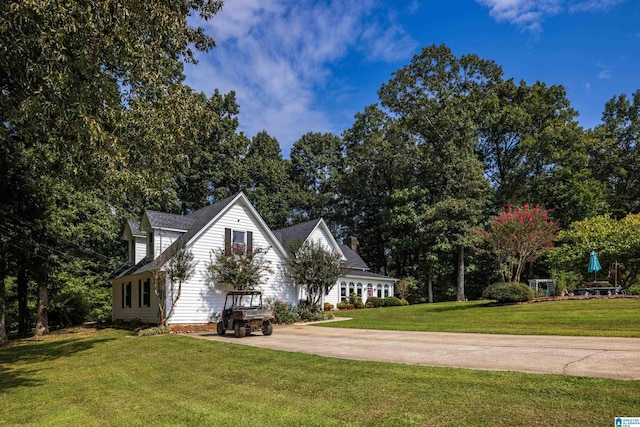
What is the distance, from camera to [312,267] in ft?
80.4

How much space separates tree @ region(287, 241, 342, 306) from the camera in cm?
2448

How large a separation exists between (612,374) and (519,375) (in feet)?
4.25

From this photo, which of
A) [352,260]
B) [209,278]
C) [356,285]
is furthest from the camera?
[352,260]

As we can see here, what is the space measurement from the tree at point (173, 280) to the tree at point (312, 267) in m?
6.20

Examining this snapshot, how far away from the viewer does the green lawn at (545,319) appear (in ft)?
41.8

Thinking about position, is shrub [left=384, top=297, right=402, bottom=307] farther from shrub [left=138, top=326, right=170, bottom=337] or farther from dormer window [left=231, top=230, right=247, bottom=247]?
shrub [left=138, top=326, right=170, bottom=337]

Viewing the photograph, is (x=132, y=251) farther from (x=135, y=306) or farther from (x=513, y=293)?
(x=513, y=293)

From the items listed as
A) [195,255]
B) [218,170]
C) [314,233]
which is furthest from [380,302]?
[218,170]

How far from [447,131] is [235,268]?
24.3 metres

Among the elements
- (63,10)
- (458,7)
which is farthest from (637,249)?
(63,10)

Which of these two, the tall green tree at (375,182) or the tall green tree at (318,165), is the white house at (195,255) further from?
the tall green tree at (318,165)

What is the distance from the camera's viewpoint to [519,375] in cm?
648

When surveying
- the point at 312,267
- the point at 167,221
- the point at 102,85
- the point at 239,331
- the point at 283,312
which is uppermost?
the point at 102,85

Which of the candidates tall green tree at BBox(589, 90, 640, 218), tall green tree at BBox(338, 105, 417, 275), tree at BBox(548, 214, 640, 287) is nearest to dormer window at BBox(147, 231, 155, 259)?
tall green tree at BBox(338, 105, 417, 275)
